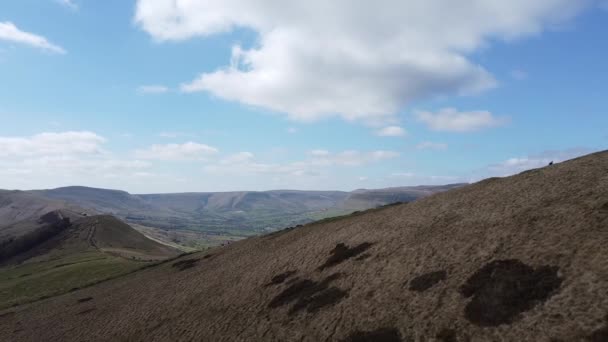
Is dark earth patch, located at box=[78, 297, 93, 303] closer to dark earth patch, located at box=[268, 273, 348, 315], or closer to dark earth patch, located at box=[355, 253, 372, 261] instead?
dark earth patch, located at box=[268, 273, 348, 315]

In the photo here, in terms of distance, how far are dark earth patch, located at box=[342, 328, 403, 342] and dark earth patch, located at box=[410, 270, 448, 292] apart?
4896 mm

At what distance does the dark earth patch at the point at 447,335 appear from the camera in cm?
2348

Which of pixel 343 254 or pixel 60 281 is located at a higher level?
pixel 343 254

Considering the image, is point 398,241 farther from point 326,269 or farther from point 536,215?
point 536,215

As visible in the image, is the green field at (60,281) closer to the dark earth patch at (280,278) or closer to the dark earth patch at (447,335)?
the dark earth patch at (280,278)

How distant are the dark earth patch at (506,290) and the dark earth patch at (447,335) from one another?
1.48m

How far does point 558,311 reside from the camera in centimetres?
2142

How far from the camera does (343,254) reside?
4784cm

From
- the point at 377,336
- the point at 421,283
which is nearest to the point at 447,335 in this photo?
the point at 377,336

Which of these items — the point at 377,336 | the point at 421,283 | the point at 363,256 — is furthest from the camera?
the point at 363,256

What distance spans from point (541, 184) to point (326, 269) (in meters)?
24.5

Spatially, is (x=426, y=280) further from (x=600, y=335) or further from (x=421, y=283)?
(x=600, y=335)

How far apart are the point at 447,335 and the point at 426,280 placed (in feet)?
25.8

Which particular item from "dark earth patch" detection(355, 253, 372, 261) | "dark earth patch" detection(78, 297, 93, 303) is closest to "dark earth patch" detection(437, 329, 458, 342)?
"dark earth patch" detection(355, 253, 372, 261)
